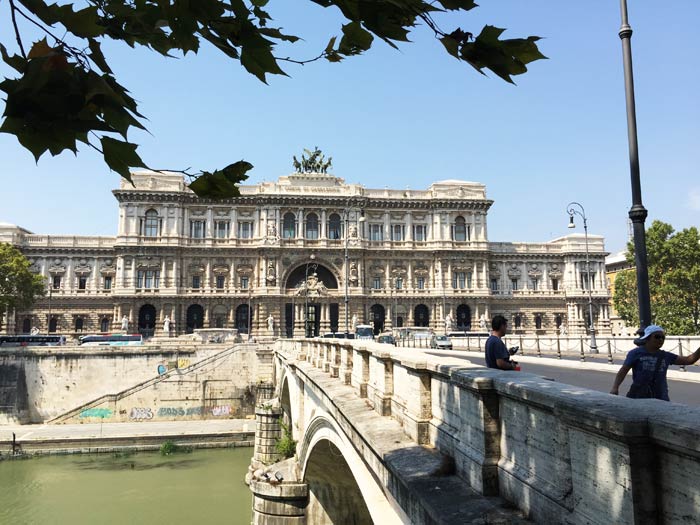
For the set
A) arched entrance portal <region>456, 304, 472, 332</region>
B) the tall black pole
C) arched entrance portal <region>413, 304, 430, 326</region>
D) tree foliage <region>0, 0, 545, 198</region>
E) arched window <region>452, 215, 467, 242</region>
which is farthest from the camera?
arched window <region>452, 215, 467, 242</region>

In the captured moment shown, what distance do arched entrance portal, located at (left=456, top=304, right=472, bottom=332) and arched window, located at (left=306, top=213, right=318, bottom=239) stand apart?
58.2 feet

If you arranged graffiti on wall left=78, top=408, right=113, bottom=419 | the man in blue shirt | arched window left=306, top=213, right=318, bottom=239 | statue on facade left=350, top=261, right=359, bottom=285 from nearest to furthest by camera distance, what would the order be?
1. the man in blue shirt
2. graffiti on wall left=78, top=408, right=113, bottom=419
3. statue on facade left=350, top=261, right=359, bottom=285
4. arched window left=306, top=213, right=318, bottom=239

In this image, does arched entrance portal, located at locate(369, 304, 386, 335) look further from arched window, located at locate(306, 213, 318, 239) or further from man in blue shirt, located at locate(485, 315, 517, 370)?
man in blue shirt, located at locate(485, 315, 517, 370)

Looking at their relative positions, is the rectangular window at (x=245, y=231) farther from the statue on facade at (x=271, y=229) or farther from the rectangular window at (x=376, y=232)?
the rectangular window at (x=376, y=232)

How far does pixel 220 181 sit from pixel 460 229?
60.6 metres

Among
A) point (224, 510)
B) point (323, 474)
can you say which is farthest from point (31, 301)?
point (323, 474)

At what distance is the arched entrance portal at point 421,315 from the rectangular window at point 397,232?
308 inches

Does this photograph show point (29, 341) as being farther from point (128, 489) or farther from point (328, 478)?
point (328, 478)

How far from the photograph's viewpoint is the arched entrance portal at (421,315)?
196ft

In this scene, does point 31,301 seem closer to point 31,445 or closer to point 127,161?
point 31,445

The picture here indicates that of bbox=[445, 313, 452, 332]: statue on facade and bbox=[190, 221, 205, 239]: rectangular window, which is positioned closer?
bbox=[445, 313, 452, 332]: statue on facade

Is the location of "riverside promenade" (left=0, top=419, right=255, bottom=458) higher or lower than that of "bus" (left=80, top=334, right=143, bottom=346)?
lower

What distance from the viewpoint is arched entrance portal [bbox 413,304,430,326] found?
59719mm

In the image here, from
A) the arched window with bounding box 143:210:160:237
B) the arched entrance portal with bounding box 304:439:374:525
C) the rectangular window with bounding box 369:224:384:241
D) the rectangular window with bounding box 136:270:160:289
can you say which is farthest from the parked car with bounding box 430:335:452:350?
the arched window with bounding box 143:210:160:237
